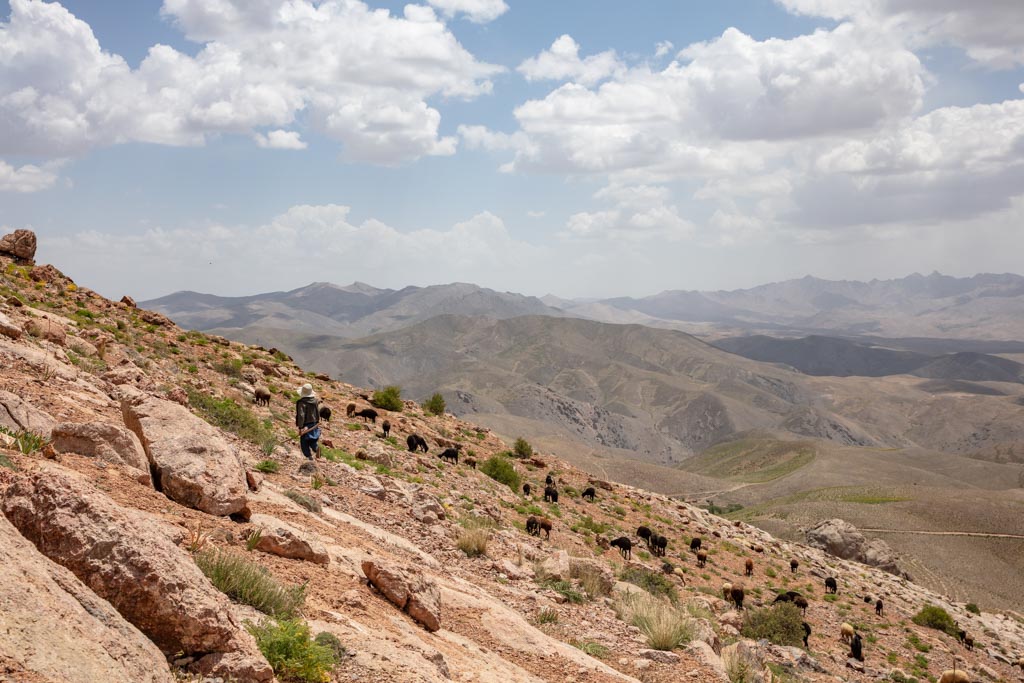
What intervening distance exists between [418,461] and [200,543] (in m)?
15.0

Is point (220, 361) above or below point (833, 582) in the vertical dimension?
above

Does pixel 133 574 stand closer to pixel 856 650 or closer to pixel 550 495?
pixel 550 495

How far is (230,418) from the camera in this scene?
17.5 metres

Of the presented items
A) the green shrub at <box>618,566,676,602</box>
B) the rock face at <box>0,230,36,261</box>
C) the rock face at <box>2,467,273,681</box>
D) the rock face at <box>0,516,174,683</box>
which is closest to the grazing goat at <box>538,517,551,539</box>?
the green shrub at <box>618,566,676,602</box>

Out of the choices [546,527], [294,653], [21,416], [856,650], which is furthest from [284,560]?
[856,650]

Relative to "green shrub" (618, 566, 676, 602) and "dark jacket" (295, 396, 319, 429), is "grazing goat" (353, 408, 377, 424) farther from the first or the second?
"green shrub" (618, 566, 676, 602)

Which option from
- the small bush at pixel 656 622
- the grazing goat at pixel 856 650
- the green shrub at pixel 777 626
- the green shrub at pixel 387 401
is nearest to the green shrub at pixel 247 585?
the small bush at pixel 656 622

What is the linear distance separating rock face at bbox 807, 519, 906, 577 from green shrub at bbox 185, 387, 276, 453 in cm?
4985

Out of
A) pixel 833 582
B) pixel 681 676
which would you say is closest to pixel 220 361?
pixel 681 676

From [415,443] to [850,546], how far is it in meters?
45.6

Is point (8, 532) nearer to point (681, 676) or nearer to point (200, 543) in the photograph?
point (200, 543)

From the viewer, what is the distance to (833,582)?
101 feet

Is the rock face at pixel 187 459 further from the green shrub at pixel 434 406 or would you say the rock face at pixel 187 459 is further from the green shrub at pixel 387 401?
the green shrub at pixel 434 406

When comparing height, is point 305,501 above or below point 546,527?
above
